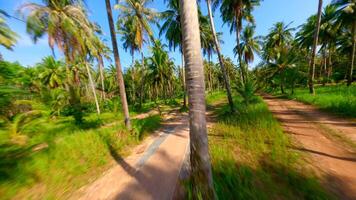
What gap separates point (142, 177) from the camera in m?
3.99

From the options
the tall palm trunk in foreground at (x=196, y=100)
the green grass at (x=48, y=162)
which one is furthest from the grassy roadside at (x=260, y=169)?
the green grass at (x=48, y=162)

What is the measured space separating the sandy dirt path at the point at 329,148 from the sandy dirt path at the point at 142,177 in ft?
10.2

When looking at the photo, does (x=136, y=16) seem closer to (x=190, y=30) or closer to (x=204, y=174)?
(x=190, y=30)

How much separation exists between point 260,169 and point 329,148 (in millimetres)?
2348

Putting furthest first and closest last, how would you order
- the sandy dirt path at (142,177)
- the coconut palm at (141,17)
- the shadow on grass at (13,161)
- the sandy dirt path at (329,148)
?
the coconut palm at (141,17) < the shadow on grass at (13,161) < the sandy dirt path at (142,177) < the sandy dirt path at (329,148)

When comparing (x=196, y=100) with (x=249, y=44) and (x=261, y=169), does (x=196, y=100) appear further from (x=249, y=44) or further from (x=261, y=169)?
(x=249, y=44)

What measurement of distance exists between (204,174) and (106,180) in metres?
2.95

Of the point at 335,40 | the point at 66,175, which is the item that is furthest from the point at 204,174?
the point at 335,40

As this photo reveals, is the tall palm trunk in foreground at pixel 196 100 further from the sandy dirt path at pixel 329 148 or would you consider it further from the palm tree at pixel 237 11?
the palm tree at pixel 237 11

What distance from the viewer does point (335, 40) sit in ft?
79.1

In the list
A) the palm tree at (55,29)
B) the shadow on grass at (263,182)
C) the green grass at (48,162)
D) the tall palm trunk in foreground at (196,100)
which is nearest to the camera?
the tall palm trunk in foreground at (196,100)

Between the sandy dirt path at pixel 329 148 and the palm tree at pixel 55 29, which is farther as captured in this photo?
the palm tree at pixel 55 29

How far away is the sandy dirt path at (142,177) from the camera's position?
339 centimetres

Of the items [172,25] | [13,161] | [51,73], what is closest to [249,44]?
[172,25]
